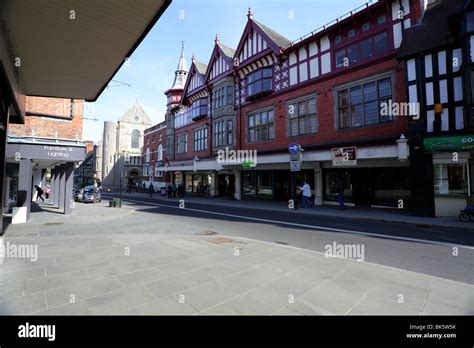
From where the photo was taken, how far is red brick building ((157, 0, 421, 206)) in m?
16.0

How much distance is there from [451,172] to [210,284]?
580 inches

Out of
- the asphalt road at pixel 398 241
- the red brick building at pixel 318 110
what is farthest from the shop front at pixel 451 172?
the asphalt road at pixel 398 241

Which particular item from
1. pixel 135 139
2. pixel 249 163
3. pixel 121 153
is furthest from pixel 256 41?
pixel 135 139

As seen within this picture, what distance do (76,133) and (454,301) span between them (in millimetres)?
16573

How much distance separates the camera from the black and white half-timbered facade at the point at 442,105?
40.8 ft

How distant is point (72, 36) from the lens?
475cm

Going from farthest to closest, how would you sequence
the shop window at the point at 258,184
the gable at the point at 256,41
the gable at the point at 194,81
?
the gable at the point at 194,81 < the shop window at the point at 258,184 < the gable at the point at 256,41

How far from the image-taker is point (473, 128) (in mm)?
12211

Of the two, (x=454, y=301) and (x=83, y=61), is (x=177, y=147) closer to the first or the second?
(x=83, y=61)

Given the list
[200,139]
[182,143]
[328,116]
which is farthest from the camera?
[182,143]

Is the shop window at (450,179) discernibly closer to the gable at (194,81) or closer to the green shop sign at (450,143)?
the green shop sign at (450,143)

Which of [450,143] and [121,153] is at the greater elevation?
[121,153]

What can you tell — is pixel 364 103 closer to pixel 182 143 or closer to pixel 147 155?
pixel 182 143

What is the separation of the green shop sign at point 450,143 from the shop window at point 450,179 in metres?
1.09
